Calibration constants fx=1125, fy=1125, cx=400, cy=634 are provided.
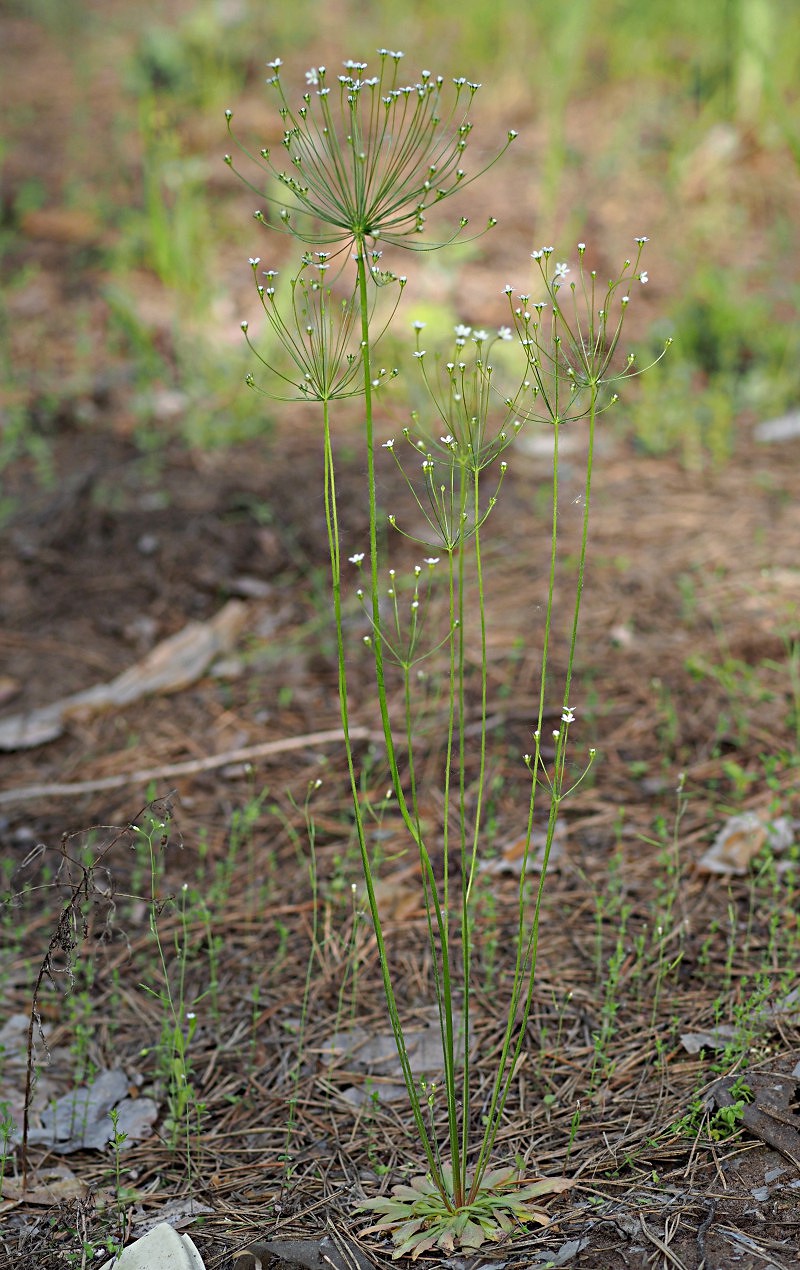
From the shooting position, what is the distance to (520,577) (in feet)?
12.2

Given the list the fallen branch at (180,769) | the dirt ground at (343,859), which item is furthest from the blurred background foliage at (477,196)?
the fallen branch at (180,769)

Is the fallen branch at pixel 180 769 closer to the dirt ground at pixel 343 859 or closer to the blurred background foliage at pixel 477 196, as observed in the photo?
the dirt ground at pixel 343 859

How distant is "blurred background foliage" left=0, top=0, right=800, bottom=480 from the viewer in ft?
15.9

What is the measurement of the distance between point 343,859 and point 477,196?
15.1ft

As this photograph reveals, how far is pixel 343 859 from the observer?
2.64m

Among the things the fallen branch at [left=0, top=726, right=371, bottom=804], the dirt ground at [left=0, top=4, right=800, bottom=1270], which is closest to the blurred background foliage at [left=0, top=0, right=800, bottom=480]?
the dirt ground at [left=0, top=4, right=800, bottom=1270]

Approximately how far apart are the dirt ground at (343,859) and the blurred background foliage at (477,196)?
18.5 inches

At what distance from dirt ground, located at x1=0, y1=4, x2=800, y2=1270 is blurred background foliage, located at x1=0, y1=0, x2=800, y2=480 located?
1.55 ft

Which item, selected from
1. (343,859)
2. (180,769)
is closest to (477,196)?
(180,769)

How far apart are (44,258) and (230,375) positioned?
1.51 m

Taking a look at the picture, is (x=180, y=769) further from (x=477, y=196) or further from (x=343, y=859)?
(x=477, y=196)

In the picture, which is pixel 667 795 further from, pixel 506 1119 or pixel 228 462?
pixel 228 462

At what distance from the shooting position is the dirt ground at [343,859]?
73.0 inches

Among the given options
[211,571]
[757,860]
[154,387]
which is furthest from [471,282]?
[757,860]
